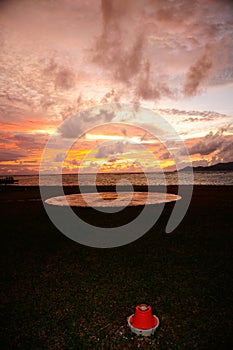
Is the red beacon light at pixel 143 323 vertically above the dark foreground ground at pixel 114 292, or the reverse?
the red beacon light at pixel 143 323

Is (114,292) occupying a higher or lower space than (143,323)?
lower

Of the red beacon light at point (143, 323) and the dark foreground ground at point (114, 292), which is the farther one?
the dark foreground ground at point (114, 292)

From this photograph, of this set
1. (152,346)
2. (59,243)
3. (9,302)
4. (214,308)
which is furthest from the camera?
(59,243)

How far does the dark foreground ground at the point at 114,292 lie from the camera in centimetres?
497

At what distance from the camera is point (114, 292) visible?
22.1 ft

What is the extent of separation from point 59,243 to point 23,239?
2.15 meters

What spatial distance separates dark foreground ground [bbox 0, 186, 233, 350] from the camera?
497cm

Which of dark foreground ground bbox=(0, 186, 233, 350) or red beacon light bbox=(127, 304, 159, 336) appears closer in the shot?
red beacon light bbox=(127, 304, 159, 336)

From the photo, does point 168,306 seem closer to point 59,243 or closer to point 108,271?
point 108,271

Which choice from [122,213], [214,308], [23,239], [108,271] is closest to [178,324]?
[214,308]

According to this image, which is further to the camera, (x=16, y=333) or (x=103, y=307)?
(x=103, y=307)

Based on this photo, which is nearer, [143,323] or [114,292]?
[143,323]

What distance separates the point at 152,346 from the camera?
468 centimetres

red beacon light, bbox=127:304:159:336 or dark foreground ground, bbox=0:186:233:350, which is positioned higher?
red beacon light, bbox=127:304:159:336
